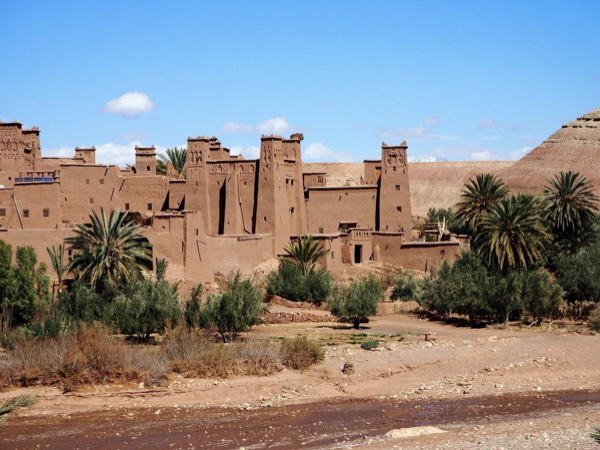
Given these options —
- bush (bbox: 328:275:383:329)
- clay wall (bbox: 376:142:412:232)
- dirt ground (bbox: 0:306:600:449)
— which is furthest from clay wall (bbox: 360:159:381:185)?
dirt ground (bbox: 0:306:600:449)

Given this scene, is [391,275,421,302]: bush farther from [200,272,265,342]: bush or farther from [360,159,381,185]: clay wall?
[200,272,265,342]: bush

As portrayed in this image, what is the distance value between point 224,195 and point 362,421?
19.8 metres

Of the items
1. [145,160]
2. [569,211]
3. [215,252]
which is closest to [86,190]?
[145,160]

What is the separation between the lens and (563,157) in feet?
266

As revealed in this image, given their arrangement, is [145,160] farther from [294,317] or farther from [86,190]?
[294,317]

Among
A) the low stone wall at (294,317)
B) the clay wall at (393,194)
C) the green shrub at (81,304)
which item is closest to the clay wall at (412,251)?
the clay wall at (393,194)

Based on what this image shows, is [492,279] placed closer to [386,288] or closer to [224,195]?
[386,288]

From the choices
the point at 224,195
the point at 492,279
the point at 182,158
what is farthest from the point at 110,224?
the point at 182,158

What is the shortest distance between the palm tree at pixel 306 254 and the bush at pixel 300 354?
396 inches

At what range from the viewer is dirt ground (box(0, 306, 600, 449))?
760 inches

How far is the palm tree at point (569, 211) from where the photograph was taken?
40.7 m

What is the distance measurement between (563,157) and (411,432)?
216 ft

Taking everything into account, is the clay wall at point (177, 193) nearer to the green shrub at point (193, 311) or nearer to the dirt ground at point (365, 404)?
the green shrub at point (193, 311)

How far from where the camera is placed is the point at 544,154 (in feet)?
275
